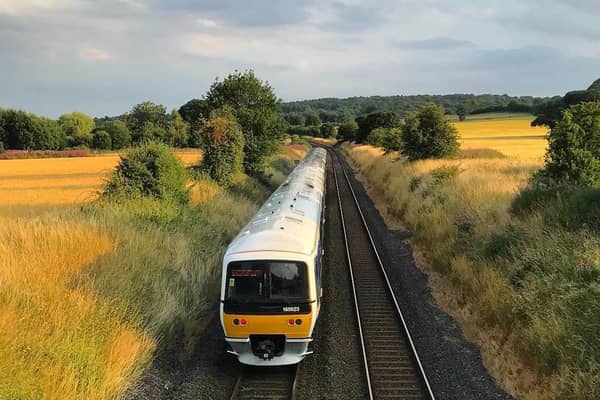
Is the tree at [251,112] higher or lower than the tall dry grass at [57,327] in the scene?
higher

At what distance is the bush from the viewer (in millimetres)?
14058

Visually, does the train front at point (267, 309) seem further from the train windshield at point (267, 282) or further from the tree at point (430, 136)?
the tree at point (430, 136)

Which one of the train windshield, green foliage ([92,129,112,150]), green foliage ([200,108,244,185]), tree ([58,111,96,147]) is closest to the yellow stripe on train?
the train windshield

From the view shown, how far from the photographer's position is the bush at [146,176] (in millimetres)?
14058

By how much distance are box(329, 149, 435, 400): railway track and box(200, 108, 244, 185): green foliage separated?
868 centimetres

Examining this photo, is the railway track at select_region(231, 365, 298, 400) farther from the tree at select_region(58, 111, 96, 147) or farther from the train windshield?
the tree at select_region(58, 111, 96, 147)

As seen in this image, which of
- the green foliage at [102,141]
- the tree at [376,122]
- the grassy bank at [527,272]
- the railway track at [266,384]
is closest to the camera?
the grassy bank at [527,272]

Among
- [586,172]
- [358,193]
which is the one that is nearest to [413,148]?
[358,193]

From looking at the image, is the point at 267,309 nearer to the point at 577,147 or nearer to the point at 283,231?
the point at 283,231

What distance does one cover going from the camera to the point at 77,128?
370 feet

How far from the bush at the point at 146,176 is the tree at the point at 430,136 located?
19516 millimetres

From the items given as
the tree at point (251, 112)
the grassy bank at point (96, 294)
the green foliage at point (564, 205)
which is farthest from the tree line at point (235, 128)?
the green foliage at point (564, 205)

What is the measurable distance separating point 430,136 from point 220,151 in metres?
14.6

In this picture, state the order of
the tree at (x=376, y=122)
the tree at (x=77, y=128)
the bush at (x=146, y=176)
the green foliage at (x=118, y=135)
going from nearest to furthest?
the bush at (x=146, y=176), the tree at (x=376, y=122), the tree at (x=77, y=128), the green foliage at (x=118, y=135)
